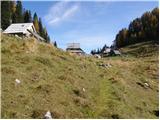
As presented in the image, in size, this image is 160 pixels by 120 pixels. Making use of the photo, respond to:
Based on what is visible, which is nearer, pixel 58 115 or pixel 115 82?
pixel 58 115

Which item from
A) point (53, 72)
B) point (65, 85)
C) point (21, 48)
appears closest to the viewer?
point (65, 85)

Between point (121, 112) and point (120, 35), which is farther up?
point (120, 35)

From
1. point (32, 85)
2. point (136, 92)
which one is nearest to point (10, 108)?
point (32, 85)

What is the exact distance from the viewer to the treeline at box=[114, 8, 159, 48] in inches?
6678

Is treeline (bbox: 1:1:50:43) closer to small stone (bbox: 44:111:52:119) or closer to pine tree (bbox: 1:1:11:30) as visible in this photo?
pine tree (bbox: 1:1:11:30)

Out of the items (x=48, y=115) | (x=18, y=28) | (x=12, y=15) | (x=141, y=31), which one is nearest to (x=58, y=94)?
(x=48, y=115)

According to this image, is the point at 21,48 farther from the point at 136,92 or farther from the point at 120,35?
the point at 120,35

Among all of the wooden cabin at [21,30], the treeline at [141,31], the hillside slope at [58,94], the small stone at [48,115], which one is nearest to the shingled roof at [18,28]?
the wooden cabin at [21,30]

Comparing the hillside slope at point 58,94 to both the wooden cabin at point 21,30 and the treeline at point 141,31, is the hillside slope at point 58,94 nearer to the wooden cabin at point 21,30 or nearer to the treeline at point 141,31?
the wooden cabin at point 21,30

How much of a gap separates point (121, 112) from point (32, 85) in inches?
196

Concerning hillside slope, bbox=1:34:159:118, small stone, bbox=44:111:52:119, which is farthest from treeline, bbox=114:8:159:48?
small stone, bbox=44:111:52:119

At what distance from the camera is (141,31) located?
179125 mm

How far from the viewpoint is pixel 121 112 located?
17.8 metres

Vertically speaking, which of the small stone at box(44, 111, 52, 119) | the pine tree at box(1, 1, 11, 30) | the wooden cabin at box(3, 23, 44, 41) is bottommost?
the small stone at box(44, 111, 52, 119)
